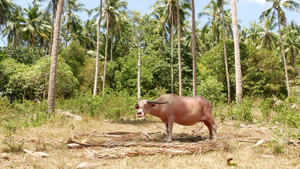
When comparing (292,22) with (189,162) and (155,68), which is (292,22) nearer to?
(155,68)

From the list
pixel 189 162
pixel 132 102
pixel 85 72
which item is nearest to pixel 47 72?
pixel 85 72

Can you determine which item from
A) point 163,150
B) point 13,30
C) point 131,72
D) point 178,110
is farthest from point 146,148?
point 13,30

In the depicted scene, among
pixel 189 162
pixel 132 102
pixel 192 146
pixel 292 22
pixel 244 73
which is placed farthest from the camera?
pixel 292 22

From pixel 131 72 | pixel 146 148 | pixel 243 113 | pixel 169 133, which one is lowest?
pixel 146 148

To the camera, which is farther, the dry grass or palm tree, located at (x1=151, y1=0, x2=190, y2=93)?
palm tree, located at (x1=151, y1=0, x2=190, y2=93)

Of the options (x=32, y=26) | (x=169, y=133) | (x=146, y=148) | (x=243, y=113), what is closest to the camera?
(x=146, y=148)

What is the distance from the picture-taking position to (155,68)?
24.4m

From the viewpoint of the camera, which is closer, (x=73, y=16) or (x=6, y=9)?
(x=6, y=9)

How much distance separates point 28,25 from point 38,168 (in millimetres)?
26285

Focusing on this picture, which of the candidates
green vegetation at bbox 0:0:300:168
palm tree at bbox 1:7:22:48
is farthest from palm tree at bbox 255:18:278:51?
palm tree at bbox 1:7:22:48

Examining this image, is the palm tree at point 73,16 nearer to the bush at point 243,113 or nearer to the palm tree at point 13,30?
the palm tree at point 13,30

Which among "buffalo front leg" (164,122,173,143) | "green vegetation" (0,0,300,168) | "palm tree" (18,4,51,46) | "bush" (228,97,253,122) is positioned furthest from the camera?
"palm tree" (18,4,51,46)

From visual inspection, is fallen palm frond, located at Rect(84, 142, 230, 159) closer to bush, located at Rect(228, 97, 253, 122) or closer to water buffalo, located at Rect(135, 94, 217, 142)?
water buffalo, located at Rect(135, 94, 217, 142)

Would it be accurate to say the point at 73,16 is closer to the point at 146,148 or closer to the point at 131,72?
the point at 131,72
